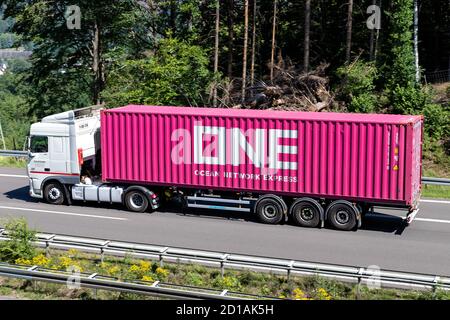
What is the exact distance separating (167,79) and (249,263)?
1899 centimetres

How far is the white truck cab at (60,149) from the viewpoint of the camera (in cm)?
2138

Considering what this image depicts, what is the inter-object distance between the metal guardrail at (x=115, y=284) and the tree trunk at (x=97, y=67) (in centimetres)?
2432

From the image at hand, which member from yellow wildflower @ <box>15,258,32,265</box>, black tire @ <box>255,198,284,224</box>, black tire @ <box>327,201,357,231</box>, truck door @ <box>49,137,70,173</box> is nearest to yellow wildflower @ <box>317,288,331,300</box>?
yellow wildflower @ <box>15,258,32,265</box>

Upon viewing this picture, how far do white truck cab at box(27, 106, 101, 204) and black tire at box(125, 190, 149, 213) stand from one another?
6.29 ft

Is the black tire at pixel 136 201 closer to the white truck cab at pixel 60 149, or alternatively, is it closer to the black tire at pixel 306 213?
the white truck cab at pixel 60 149

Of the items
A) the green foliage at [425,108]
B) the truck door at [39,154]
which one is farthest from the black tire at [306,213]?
the green foliage at [425,108]

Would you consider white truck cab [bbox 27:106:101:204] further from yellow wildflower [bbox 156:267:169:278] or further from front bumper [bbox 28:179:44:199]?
yellow wildflower [bbox 156:267:169:278]

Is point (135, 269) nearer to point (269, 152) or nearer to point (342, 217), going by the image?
point (269, 152)

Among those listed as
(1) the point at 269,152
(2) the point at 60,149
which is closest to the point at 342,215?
(1) the point at 269,152

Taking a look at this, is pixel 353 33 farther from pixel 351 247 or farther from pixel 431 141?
pixel 351 247

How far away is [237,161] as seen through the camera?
19375 millimetres

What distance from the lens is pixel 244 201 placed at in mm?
19703
